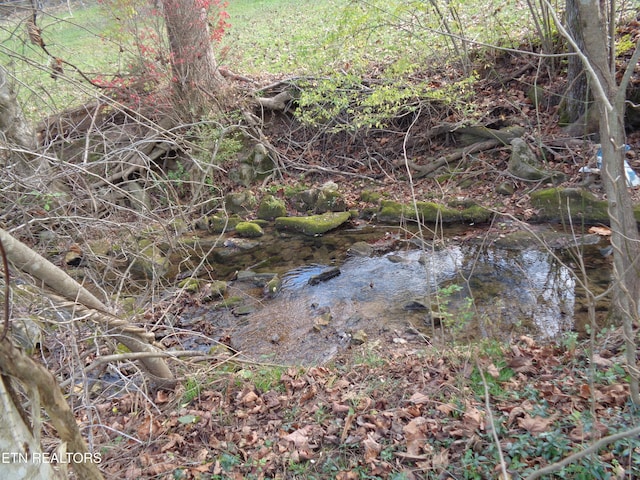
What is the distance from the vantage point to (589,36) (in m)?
3.62

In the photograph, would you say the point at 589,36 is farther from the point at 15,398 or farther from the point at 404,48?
the point at 404,48

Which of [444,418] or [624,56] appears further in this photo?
[624,56]

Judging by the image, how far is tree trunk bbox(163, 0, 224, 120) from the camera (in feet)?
34.5

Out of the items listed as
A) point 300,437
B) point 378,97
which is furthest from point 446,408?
point 378,97

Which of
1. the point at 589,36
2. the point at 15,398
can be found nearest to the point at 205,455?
the point at 15,398

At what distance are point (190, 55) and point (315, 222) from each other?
5175 millimetres

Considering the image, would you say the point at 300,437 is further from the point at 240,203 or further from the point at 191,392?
the point at 240,203

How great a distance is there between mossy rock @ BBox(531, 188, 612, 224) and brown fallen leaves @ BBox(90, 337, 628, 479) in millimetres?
4106

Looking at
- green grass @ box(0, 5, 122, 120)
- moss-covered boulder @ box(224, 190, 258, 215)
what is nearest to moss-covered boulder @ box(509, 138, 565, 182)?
moss-covered boulder @ box(224, 190, 258, 215)

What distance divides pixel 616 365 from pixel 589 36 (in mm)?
2555

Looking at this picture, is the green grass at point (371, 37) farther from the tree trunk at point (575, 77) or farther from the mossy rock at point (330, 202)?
the mossy rock at point (330, 202)

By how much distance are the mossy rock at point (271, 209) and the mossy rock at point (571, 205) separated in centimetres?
521

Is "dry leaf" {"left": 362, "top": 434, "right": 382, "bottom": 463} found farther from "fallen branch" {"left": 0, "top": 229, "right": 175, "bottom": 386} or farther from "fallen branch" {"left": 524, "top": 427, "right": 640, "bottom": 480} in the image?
"fallen branch" {"left": 0, "top": 229, "right": 175, "bottom": 386}

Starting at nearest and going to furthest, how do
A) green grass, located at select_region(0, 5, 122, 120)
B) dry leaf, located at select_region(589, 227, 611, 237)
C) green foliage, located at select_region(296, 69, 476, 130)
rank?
1. green grass, located at select_region(0, 5, 122, 120)
2. dry leaf, located at select_region(589, 227, 611, 237)
3. green foliage, located at select_region(296, 69, 476, 130)
